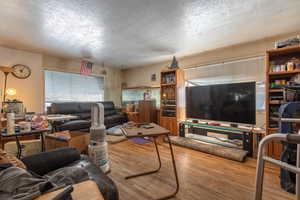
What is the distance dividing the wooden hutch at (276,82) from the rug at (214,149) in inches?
20.7

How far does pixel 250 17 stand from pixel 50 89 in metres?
5.40

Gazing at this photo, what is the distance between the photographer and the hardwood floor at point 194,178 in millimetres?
1697

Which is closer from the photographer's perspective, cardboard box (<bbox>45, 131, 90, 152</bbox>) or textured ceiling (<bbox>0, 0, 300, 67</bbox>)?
textured ceiling (<bbox>0, 0, 300, 67</bbox>)

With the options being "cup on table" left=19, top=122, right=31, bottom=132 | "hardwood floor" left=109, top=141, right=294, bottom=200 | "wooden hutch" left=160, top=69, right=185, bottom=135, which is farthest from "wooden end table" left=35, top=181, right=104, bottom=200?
"wooden hutch" left=160, top=69, right=185, bottom=135

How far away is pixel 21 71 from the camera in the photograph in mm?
3848

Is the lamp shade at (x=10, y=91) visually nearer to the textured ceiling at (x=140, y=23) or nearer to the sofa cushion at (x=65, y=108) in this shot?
the sofa cushion at (x=65, y=108)

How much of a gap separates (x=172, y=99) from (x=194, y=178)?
2517 mm

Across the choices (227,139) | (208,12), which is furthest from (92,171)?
(227,139)

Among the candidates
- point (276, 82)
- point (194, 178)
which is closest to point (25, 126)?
point (194, 178)

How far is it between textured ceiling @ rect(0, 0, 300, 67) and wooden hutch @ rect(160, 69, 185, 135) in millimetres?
940

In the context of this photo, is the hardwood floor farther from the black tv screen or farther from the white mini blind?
the white mini blind

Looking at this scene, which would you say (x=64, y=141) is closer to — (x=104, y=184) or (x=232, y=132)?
(x=104, y=184)

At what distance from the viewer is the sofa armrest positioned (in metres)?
1.27

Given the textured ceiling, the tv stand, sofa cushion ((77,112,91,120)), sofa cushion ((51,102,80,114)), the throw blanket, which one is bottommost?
the tv stand
